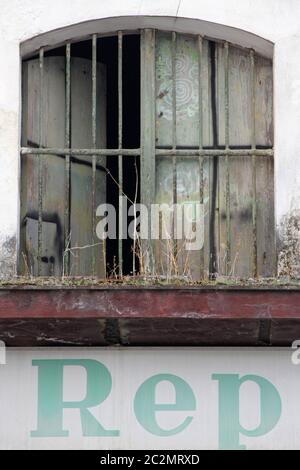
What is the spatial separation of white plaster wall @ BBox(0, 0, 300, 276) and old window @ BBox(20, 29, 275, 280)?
0.23 meters

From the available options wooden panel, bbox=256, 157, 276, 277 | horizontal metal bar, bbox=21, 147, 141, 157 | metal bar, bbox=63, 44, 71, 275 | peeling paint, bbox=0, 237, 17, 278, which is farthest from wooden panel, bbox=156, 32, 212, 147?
peeling paint, bbox=0, 237, 17, 278

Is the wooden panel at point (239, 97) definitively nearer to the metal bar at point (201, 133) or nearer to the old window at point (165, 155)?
the old window at point (165, 155)

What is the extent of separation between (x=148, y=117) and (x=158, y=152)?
35 centimetres

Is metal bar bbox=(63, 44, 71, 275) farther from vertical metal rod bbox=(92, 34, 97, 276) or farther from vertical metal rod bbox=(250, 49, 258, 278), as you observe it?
vertical metal rod bbox=(250, 49, 258, 278)

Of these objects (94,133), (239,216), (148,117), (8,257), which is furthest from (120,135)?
(8,257)

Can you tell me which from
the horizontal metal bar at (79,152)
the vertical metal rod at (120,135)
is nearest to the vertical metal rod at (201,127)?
the horizontal metal bar at (79,152)

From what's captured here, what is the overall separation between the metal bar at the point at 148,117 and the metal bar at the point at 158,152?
0.09m

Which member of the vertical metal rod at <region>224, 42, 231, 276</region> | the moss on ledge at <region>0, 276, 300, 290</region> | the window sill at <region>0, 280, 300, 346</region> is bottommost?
the window sill at <region>0, 280, 300, 346</region>

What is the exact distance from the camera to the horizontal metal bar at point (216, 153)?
12.3 meters

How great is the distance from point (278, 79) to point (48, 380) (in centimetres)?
352

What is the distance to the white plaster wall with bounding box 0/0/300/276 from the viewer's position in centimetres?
1201

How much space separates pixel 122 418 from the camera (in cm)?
1134
